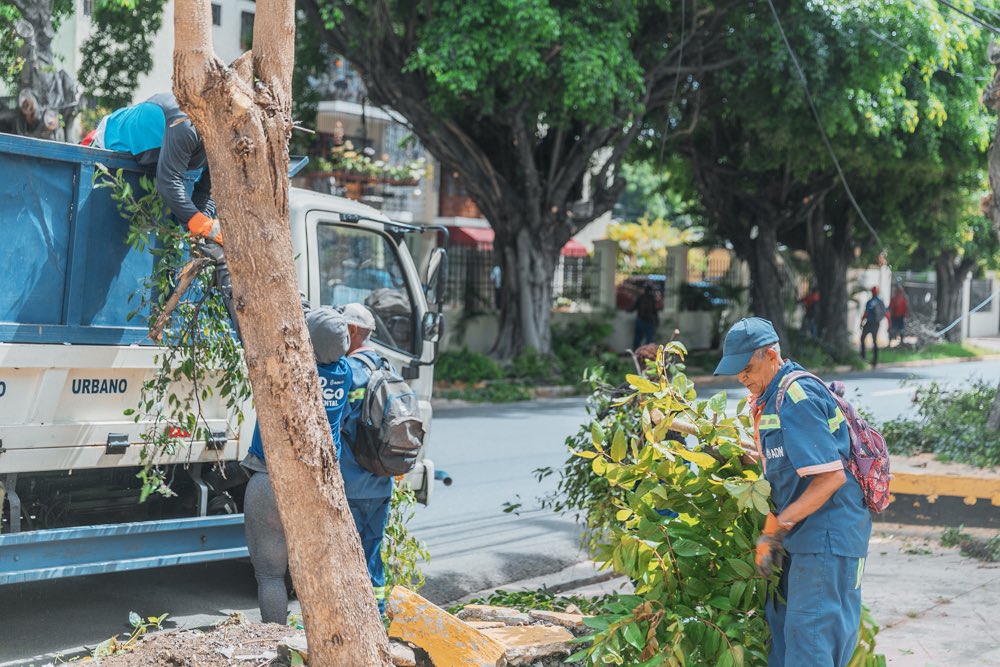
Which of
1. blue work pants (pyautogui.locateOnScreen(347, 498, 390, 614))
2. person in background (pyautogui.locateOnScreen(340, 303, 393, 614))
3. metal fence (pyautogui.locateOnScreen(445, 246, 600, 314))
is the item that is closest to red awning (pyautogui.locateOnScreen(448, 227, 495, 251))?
metal fence (pyautogui.locateOnScreen(445, 246, 600, 314))

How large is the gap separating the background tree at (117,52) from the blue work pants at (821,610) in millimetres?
16015

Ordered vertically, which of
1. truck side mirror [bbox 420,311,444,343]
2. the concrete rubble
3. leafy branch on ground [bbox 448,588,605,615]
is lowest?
leafy branch on ground [bbox 448,588,605,615]

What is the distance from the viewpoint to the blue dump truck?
520 cm

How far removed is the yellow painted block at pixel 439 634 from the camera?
4.27 meters

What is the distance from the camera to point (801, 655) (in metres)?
3.76

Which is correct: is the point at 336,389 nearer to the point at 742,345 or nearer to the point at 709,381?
the point at 742,345

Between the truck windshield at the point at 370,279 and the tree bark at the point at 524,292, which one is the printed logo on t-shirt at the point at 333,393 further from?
the tree bark at the point at 524,292

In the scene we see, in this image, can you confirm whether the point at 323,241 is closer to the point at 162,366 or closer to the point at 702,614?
the point at 162,366

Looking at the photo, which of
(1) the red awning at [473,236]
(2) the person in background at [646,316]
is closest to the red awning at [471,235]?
(1) the red awning at [473,236]

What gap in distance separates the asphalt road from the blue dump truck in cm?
53

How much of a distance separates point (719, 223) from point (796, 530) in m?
22.9

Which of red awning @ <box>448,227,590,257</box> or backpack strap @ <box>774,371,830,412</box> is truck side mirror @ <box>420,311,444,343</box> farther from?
red awning @ <box>448,227,590,257</box>

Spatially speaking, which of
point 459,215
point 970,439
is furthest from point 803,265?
point 970,439

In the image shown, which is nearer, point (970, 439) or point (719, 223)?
point (970, 439)
